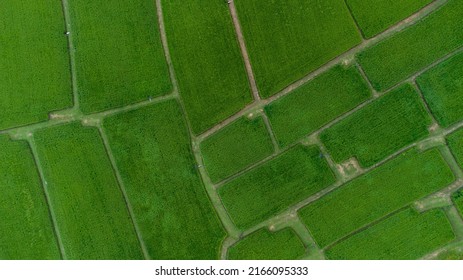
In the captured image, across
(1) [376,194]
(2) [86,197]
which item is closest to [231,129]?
(1) [376,194]

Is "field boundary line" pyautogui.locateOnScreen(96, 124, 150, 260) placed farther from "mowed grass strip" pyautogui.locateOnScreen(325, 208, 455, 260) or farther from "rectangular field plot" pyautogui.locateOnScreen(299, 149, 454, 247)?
"mowed grass strip" pyautogui.locateOnScreen(325, 208, 455, 260)

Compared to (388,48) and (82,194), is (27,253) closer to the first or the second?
(82,194)

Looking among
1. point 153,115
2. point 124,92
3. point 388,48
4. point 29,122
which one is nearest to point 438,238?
point 388,48

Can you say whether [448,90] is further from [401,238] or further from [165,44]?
[165,44]

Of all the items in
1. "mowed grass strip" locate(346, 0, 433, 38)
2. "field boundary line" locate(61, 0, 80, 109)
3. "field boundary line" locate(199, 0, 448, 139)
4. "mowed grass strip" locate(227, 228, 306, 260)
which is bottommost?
"mowed grass strip" locate(227, 228, 306, 260)

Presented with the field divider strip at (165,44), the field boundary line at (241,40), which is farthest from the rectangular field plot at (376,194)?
the field divider strip at (165,44)

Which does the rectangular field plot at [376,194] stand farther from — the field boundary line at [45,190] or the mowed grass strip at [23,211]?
the mowed grass strip at [23,211]

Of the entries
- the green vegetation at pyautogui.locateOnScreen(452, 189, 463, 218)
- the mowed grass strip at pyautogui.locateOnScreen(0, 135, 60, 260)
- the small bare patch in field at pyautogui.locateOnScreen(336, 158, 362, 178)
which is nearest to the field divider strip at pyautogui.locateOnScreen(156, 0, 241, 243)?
the small bare patch in field at pyautogui.locateOnScreen(336, 158, 362, 178)
